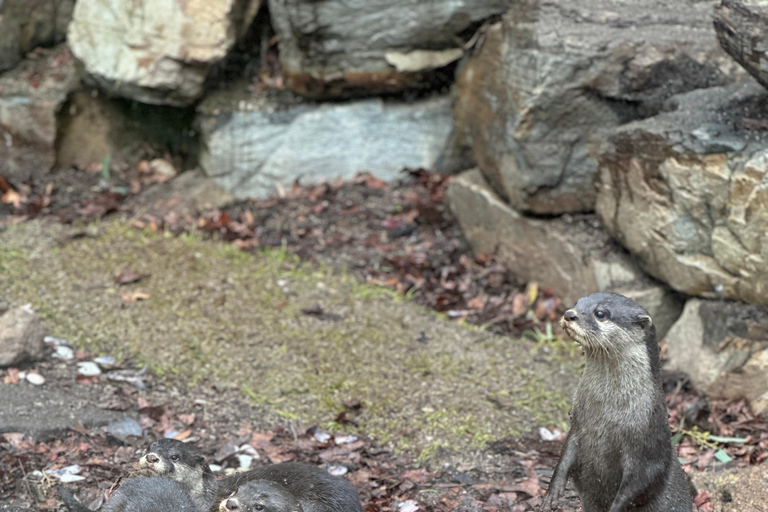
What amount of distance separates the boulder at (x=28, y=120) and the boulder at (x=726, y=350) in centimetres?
595

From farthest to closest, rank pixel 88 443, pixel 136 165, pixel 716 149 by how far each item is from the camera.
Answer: pixel 136 165 → pixel 716 149 → pixel 88 443

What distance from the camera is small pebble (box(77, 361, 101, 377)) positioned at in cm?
491

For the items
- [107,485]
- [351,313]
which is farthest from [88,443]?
[351,313]

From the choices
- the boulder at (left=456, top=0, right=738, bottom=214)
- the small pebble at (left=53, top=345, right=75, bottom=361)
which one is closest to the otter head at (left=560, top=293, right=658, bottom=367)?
the boulder at (left=456, top=0, right=738, bottom=214)

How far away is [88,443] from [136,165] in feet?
14.7

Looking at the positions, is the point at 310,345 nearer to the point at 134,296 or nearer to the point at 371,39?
the point at 134,296

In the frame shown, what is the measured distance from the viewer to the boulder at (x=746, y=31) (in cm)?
409

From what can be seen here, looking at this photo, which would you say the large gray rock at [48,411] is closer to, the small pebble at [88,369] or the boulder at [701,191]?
the small pebble at [88,369]

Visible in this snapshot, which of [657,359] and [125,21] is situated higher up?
[125,21]

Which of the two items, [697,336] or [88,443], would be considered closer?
[88,443]

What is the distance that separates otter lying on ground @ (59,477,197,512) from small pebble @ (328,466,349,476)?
1.00 meters

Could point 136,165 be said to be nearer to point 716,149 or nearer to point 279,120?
point 279,120

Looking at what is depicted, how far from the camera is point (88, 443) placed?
425 centimetres

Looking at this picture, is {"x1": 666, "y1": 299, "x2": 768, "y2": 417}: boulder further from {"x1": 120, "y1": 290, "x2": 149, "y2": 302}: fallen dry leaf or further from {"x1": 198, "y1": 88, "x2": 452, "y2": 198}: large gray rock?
{"x1": 120, "y1": 290, "x2": 149, "y2": 302}: fallen dry leaf
